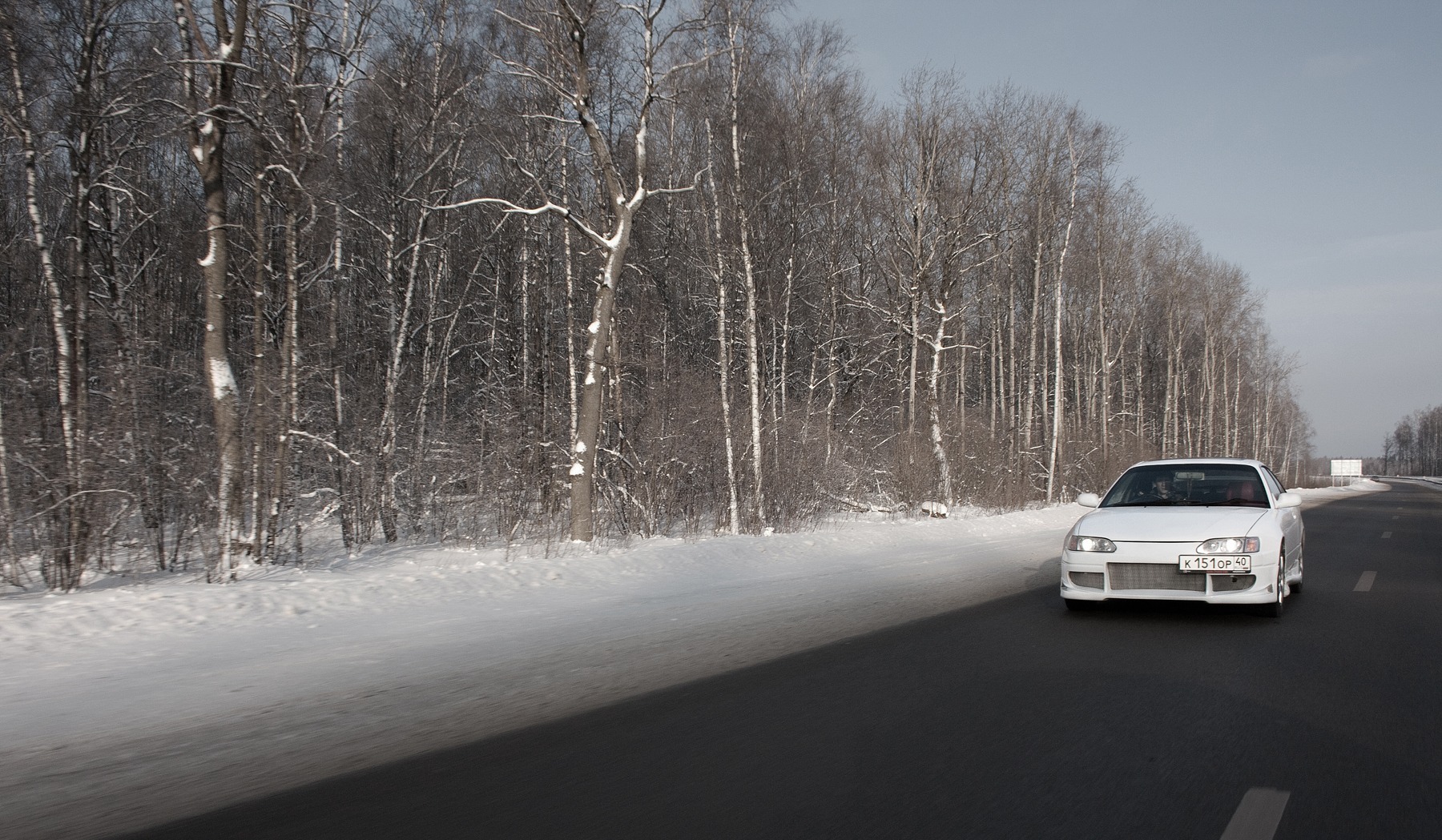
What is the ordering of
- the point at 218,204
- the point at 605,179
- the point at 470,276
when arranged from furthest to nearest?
the point at 470,276 → the point at 605,179 → the point at 218,204

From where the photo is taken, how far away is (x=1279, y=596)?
8523 mm

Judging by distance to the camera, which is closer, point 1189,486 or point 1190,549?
point 1190,549

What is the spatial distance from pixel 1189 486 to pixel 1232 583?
1.88 metres

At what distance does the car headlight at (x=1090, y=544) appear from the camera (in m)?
8.57

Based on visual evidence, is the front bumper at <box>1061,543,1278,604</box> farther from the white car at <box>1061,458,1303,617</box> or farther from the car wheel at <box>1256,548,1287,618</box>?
the car wheel at <box>1256,548,1287,618</box>

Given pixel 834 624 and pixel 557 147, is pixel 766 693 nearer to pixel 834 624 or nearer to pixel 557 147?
pixel 834 624

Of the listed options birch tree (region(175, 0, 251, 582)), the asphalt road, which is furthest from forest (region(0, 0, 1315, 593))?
the asphalt road

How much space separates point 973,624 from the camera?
8578 millimetres

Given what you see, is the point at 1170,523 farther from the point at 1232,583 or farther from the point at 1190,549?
the point at 1232,583

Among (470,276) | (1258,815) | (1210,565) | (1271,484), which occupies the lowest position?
(1258,815)

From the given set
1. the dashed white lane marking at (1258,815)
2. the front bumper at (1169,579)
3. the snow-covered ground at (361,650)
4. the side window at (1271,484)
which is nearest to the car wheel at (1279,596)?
the front bumper at (1169,579)

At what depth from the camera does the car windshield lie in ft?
31.6

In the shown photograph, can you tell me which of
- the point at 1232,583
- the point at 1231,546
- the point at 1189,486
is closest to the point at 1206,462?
the point at 1189,486

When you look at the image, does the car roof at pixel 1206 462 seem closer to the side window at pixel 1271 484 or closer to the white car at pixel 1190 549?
the side window at pixel 1271 484
